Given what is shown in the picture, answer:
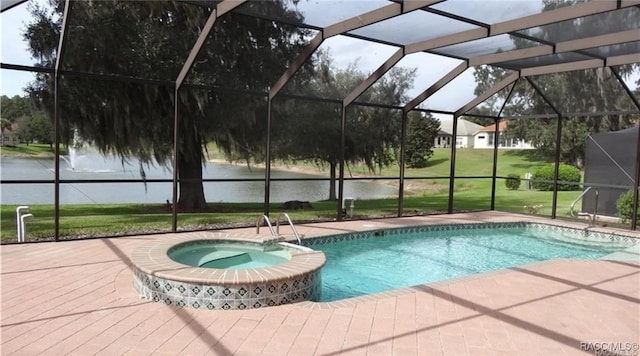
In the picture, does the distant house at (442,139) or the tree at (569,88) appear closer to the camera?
the tree at (569,88)

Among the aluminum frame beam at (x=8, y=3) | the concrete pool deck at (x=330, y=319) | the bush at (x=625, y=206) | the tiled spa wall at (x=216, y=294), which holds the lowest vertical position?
the concrete pool deck at (x=330, y=319)

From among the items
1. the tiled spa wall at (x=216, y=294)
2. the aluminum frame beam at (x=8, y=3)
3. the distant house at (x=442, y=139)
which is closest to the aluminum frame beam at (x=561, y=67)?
the tiled spa wall at (x=216, y=294)

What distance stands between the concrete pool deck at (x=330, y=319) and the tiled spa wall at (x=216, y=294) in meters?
0.09

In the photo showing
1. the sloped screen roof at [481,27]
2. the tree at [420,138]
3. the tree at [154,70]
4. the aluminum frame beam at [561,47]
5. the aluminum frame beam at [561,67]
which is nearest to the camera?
the sloped screen roof at [481,27]

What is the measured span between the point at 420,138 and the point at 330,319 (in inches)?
605

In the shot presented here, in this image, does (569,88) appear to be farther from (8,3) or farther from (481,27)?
(8,3)

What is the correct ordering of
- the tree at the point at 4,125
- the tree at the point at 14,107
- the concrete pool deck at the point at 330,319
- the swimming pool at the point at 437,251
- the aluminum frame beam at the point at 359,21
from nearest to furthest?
1. the concrete pool deck at the point at 330,319
2. the aluminum frame beam at the point at 359,21
3. the swimming pool at the point at 437,251
4. the tree at the point at 14,107
5. the tree at the point at 4,125

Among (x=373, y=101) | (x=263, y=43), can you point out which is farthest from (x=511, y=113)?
(x=263, y=43)

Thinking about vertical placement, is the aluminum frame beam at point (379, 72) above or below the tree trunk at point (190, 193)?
above

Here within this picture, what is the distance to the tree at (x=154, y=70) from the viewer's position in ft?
24.9

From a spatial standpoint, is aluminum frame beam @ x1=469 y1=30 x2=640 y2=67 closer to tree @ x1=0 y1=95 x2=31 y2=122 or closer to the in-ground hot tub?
the in-ground hot tub

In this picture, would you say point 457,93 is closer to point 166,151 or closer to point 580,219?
point 580,219

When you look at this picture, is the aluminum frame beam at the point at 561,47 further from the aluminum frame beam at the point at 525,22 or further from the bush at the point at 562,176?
the bush at the point at 562,176

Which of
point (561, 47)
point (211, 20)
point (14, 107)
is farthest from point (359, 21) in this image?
point (14, 107)
